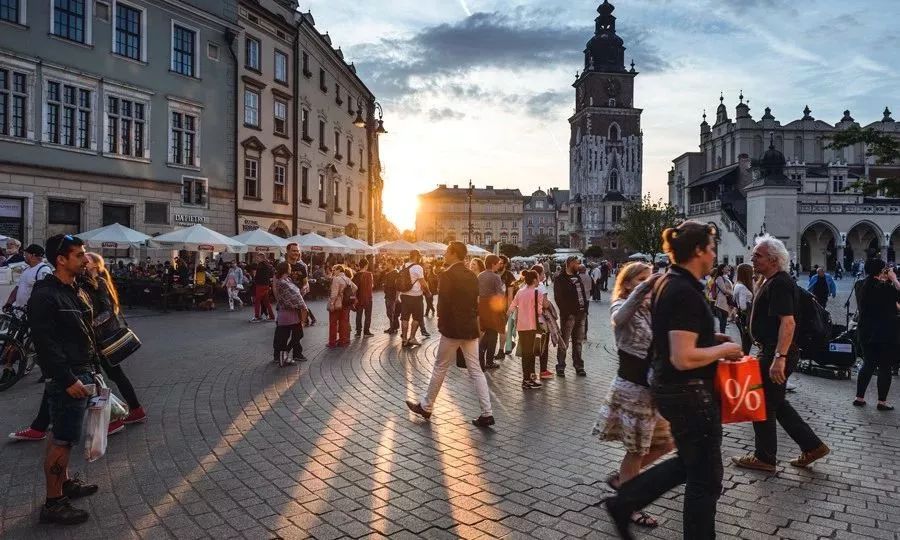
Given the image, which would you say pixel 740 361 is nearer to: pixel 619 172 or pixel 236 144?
pixel 236 144

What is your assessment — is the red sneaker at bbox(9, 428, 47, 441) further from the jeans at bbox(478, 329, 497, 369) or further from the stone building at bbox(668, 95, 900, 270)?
the stone building at bbox(668, 95, 900, 270)

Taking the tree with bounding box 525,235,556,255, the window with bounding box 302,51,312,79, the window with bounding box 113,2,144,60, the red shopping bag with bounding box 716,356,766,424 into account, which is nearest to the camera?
the red shopping bag with bounding box 716,356,766,424

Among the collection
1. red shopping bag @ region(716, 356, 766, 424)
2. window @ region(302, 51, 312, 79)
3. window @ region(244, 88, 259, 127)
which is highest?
window @ region(302, 51, 312, 79)

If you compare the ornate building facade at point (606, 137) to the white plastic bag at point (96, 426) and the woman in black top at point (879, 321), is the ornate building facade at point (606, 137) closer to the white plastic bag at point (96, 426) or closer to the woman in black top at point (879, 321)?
the woman in black top at point (879, 321)

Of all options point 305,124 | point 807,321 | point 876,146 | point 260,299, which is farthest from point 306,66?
point 807,321

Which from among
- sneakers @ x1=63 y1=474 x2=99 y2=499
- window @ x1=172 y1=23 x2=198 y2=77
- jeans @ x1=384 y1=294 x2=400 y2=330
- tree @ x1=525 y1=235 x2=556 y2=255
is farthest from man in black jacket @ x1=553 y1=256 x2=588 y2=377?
tree @ x1=525 y1=235 x2=556 y2=255

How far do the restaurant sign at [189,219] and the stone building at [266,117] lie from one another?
2.12 m

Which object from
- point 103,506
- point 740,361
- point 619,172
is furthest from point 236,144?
point 619,172

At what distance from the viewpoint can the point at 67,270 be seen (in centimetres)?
467

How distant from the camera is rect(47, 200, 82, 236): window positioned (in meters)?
23.1

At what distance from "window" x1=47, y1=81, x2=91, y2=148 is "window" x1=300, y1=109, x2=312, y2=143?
1348 centimetres

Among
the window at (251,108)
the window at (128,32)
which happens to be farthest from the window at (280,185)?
the window at (128,32)

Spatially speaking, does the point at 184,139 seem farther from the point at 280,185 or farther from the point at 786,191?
the point at 786,191

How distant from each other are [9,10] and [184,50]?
739 centimetres
